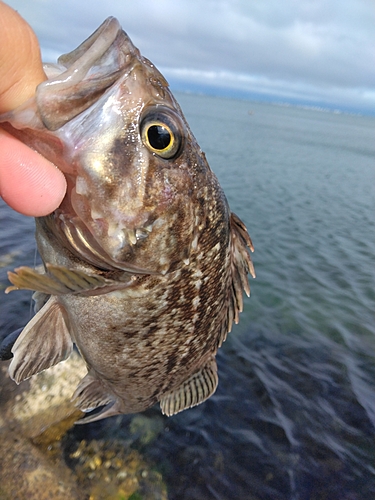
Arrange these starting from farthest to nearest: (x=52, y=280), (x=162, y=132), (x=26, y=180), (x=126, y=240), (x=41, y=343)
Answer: (x=41, y=343) < (x=126, y=240) < (x=162, y=132) < (x=52, y=280) < (x=26, y=180)

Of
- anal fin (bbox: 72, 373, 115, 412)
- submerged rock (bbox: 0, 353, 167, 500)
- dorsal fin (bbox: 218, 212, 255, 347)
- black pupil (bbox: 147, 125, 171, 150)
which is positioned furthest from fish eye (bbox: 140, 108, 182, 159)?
submerged rock (bbox: 0, 353, 167, 500)

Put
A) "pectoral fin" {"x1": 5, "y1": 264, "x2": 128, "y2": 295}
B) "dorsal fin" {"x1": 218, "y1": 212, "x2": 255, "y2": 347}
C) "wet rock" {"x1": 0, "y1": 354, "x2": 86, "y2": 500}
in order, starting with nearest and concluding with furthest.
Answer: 1. "pectoral fin" {"x1": 5, "y1": 264, "x2": 128, "y2": 295}
2. "dorsal fin" {"x1": 218, "y1": 212, "x2": 255, "y2": 347}
3. "wet rock" {"x1": 0, "y1": 354, "x2": 86, "y2": 500}

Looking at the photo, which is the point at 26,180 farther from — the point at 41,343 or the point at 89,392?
the point at 89,392

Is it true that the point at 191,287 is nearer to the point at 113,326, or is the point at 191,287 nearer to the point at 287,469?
the point at 113,326

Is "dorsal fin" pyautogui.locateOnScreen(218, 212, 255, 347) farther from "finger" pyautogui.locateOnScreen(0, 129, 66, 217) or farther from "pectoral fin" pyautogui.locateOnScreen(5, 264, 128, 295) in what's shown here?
"finger" pyautogui.locateOnScreen(0, 129, 66, 217)

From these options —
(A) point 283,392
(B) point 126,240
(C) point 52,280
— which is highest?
(B) point 126,240

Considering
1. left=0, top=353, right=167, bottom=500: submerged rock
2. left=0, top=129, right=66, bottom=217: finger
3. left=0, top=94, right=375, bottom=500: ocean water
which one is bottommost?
left=0, top=94, right=375, bottom=500: ocean water

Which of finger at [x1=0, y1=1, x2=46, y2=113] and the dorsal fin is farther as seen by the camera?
the dorsal fin

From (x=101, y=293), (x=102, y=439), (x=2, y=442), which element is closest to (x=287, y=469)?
(x=102, y=439)

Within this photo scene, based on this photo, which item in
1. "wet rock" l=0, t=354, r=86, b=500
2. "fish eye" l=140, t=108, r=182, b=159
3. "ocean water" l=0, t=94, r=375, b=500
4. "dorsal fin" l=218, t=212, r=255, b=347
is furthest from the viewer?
"ocean water" l=0, t=94, r=375, b=500

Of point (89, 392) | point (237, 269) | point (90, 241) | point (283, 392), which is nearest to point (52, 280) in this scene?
point (90, 241)
